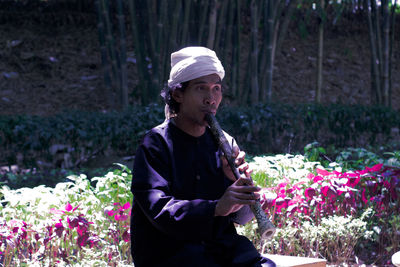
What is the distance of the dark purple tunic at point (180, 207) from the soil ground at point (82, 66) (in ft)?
23.0

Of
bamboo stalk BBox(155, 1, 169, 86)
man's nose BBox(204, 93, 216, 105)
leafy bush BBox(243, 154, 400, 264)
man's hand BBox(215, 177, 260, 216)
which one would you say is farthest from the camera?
bamboo stalk BBox(155, 1, 169, 86)

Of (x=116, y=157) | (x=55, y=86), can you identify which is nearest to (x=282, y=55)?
(x=55, y=86)

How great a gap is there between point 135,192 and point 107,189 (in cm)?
160

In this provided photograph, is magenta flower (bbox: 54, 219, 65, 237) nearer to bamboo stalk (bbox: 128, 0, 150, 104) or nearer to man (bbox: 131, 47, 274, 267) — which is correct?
man (bbox: 131, 47, 274, 267)

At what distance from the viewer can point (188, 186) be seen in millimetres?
2014

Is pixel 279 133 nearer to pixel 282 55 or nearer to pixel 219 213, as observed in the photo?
pixel 219 213

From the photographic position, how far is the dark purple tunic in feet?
5.98

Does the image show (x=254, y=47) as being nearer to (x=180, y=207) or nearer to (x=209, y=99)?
(x=209, y=99)

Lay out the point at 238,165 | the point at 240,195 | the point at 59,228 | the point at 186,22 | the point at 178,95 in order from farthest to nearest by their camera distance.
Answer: the point at 186,22
the point at 59,228
the point at 178,95
the point at 238,165
the point at 240,195

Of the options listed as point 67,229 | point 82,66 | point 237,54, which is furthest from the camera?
point 82,66

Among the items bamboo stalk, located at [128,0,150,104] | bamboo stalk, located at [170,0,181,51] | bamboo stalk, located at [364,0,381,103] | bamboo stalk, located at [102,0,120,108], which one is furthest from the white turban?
bamboo stalk, located at [364,0,381,103]

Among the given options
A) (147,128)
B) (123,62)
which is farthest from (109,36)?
(147,128)

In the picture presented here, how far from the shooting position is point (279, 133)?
6863mm

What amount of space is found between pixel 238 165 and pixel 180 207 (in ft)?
0.90
